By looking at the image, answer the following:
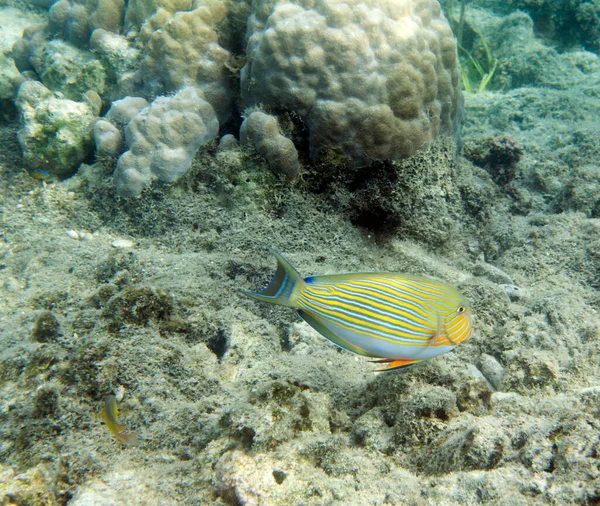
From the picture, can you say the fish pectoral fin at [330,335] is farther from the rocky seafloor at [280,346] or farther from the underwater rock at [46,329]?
the underwater rock at [46,329]

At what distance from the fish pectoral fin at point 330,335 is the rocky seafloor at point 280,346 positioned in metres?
0.47

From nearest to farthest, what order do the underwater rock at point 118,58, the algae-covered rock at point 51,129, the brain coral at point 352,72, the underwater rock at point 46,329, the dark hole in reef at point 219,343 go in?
the underwater rock at point 46,329 → the dark hole in reef at point 219,343 → the brain coral at point 352,72 → the algae-covered rock at point 51,129 → the underwater rock at point 118,58

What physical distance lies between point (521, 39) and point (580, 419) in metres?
11.3

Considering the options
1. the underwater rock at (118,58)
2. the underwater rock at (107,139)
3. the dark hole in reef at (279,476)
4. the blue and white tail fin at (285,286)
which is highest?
the blue and white tail fin at (285,286)

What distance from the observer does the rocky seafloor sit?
165cm

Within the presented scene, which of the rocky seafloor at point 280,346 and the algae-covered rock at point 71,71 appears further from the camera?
the algae-covered rock at point 71,71

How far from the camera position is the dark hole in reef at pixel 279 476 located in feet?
5.46

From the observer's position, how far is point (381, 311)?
1742mm

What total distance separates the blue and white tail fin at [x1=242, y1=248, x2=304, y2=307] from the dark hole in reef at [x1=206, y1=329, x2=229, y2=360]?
1.41 m

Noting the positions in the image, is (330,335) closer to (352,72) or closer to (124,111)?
(352,72)

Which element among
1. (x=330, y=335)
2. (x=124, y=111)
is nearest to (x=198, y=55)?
(x=124, y=111)

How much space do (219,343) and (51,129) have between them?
13.3ft

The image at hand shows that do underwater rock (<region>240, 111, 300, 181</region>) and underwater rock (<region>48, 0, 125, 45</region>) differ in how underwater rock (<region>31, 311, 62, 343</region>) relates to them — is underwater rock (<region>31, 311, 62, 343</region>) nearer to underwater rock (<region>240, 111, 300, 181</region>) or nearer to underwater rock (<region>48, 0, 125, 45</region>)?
underwater rock (<region>240, 111, 300, 181</region>)

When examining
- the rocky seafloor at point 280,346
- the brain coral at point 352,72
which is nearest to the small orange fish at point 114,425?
the rocky seafloor at point 280,346
